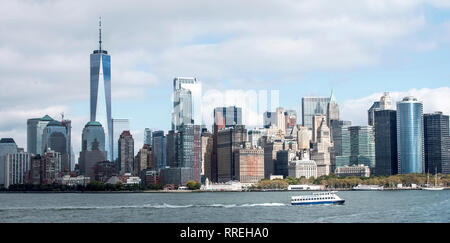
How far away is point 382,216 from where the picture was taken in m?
74.6
